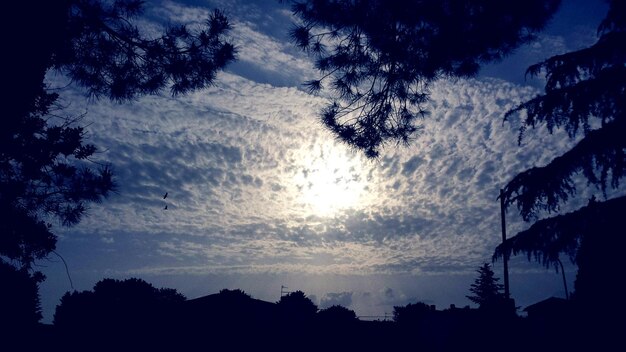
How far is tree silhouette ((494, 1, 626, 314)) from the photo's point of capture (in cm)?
645

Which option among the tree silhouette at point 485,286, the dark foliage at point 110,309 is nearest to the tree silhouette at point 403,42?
the dark foliage at point 110,309

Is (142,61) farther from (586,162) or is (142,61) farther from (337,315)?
(337,315)

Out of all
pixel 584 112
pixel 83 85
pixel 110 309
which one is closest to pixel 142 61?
pixel 83 85

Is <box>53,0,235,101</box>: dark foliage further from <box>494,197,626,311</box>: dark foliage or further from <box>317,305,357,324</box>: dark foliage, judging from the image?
<box>317,305,357,324</box>: dark foliage

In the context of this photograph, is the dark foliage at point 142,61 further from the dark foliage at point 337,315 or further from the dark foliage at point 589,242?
the dark foliage at point 337,315

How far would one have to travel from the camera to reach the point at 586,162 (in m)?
6.75

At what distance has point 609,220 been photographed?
6410 mm

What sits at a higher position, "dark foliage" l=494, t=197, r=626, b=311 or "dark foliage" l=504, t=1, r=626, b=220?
"dark foliage" l=504, t=1, r=626, b=220

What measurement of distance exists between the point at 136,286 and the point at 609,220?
28.5 metres

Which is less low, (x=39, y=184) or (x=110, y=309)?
(x=39, y=184)

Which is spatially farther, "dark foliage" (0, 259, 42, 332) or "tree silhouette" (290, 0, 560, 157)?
"dark foliage" (0, 259, 42, 332)

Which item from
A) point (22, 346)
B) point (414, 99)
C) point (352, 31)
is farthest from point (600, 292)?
point (22, 346)

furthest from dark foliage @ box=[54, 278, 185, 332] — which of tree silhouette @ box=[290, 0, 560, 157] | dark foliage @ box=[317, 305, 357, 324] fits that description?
tree silhouette @ box=[290, 0, 560, 157]

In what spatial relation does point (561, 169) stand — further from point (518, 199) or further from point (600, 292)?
point (600, 292)
